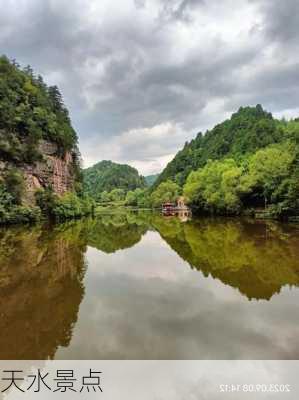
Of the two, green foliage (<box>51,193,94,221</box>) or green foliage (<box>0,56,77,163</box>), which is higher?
green foliage (<box>0,56,77,163</box>)

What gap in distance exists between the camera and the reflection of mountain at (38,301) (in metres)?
6.85

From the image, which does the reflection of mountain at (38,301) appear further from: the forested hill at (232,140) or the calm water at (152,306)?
the forested hill at (232,140)

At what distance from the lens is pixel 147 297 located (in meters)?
10.1

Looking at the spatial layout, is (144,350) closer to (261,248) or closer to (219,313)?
(219,313)

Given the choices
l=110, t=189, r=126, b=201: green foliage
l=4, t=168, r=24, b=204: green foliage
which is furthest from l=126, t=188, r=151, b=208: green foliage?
l=4, t=168, r=24, b=204: green foliage

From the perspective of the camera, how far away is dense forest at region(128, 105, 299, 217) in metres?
37.2

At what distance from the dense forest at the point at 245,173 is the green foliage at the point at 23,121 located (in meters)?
25.9

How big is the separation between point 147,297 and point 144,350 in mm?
3759

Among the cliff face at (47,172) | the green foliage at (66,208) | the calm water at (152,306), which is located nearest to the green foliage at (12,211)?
the cliff face at (47,172)

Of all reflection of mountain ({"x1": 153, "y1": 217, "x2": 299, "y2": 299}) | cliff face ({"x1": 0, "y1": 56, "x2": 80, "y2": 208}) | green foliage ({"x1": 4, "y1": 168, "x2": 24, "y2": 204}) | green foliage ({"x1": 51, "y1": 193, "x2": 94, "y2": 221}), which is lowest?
reflection of mountain ({"x1": 153, "y1": 217, "x2": 299, "y2": 299})

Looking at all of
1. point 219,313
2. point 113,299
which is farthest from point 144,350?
point 113,299

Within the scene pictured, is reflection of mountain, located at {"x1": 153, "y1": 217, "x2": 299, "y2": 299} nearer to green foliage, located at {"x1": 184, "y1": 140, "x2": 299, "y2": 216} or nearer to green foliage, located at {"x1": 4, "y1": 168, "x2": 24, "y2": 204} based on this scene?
green foliage, located at {"x1": 184, "y1": 140, "x2": 299, "y2": 216}

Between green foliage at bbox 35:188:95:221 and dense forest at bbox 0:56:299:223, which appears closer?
dense forest at bbox 0:56:299:223

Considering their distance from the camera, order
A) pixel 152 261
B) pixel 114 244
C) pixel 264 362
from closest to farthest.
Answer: pixel 264 362 < pixel 152 261 < pixel 114 244
